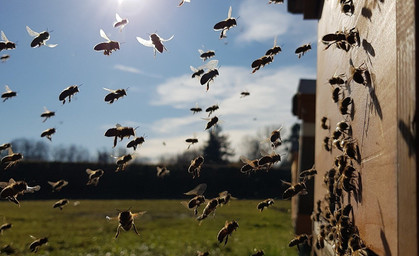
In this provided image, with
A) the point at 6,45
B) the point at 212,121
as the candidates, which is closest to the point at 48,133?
the point at 6,45

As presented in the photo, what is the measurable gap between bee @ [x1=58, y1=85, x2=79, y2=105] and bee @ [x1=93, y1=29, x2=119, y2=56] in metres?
0.93

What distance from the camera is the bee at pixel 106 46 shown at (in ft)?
17.0

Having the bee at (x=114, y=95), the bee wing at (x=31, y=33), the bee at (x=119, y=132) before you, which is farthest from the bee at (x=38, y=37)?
the bee at (x=119, y=132)

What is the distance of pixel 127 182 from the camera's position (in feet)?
111

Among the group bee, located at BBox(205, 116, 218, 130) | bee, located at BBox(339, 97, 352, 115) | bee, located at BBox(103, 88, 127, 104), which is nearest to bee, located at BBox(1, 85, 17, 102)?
bee, located at BBox(103, 88, 127, 104)

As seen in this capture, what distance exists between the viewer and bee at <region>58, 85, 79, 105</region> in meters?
5.89

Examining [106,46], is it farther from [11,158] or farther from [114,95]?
[11,158]

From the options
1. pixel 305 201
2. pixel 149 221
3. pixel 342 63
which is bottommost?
pixel 149 221

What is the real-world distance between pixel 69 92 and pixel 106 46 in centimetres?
112

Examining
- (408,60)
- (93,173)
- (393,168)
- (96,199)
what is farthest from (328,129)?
(96,199)

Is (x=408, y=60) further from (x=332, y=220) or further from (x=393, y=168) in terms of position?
(x=332, y=220)

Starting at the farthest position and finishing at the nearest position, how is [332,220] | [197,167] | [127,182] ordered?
[127,182] < [197,167] < [332,220]

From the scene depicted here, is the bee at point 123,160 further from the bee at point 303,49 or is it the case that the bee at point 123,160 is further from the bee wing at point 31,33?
the bee at point 303,49

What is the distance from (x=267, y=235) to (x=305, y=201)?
386cm
